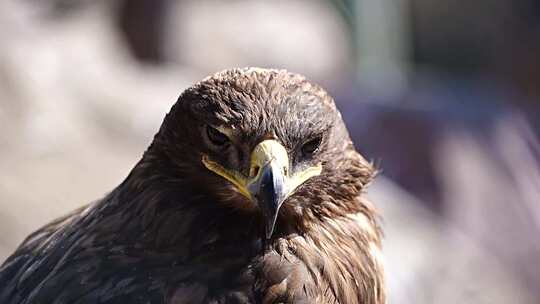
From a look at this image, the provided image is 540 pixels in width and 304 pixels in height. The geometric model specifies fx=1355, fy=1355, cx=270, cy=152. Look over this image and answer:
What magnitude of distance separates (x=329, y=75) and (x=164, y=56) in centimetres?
122

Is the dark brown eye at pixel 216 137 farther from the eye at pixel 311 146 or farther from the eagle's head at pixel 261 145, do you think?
the eye at pixel 311 146

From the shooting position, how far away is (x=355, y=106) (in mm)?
8109

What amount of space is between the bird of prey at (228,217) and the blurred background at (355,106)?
236 centimetres

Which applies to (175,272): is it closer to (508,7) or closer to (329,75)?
(329,75)

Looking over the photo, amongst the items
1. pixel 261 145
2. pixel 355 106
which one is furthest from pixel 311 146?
pixel 355 106

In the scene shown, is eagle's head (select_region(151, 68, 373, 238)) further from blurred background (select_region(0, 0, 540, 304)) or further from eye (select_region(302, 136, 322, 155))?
blurred background (select_region(0, 0, 540, 304))

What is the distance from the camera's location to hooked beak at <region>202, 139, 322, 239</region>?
299 centimetres

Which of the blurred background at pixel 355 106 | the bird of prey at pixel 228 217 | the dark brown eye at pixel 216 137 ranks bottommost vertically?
the blurred background at pixel 355 106

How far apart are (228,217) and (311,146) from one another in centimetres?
27

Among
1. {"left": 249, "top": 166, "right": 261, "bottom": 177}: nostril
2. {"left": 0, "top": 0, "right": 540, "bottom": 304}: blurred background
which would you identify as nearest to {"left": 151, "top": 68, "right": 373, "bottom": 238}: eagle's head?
{"left": 249, "top": 166, "right": 261, "bottom": 177}: nostril

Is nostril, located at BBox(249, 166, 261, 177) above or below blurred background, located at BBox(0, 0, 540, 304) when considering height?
above

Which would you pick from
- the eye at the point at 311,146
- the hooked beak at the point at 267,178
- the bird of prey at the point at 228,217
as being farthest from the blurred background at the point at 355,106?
the hooked beak at the point at 267,178

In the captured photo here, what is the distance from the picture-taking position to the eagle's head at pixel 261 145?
3.06 m

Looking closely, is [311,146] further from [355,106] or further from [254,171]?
[355,106]
